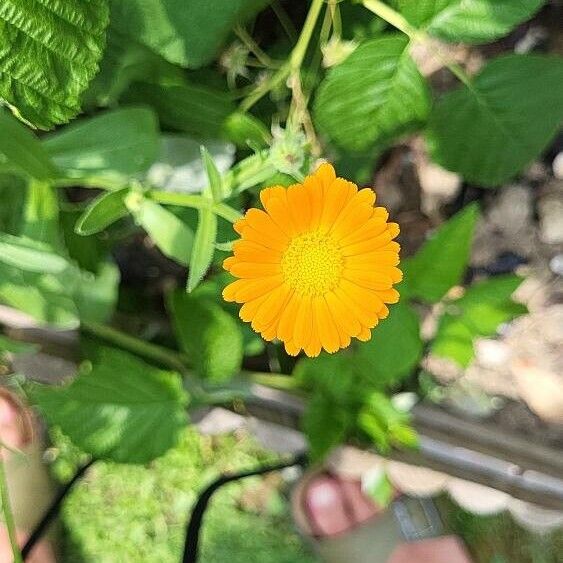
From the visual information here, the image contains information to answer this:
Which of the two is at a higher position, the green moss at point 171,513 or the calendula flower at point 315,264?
the calendula flower at point 315,264

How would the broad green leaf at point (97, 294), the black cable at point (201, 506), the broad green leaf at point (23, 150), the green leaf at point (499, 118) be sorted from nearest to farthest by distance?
the broad green leaf at point (23, 150) < the green leaf at point (499, 118) < the broad green leaf at point (97, 294) < the black cable at point (201, 506)

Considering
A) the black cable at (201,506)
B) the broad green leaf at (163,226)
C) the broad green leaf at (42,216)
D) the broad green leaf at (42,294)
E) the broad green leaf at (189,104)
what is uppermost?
the broad green leaf at (189,104)

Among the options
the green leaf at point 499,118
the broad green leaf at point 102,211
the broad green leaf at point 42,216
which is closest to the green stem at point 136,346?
the broad green leaf at point 42,216

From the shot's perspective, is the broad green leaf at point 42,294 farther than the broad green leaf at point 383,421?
No

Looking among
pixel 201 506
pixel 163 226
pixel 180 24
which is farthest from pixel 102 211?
pixel 201 506

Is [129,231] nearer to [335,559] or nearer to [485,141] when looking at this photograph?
[485,141]

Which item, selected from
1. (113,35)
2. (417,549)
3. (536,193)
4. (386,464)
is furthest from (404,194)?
(417,549)

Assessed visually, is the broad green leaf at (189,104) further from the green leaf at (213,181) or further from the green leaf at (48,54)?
the green leaf at (48,54)
